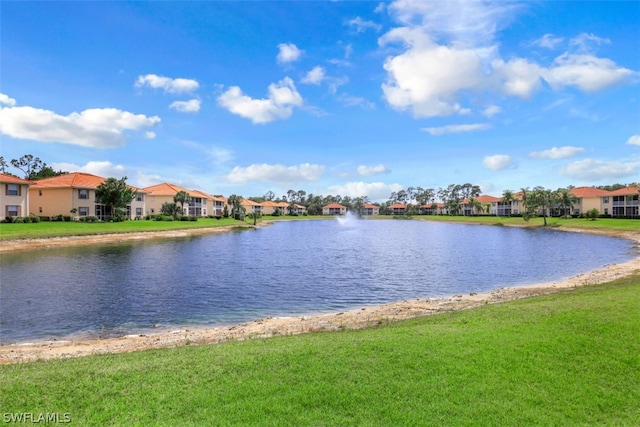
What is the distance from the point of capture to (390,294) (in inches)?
861

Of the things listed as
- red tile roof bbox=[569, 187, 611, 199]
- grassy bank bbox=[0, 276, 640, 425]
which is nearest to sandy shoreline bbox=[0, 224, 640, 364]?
grassy bank bbox=[0, 276, 640, 425]

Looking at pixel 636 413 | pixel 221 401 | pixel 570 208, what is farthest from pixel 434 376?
pixel 570 208

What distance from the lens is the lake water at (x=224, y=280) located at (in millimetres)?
17078

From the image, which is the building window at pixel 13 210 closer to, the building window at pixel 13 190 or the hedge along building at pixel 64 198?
the building window at pixel 13 190

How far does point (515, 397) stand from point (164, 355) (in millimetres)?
7954

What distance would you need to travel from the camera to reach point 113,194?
6612 cm

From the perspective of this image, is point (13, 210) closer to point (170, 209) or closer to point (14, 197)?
point (14, 197)

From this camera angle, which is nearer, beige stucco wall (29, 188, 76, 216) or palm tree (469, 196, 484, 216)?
beige stucco wall (29, 188, 76, 216)

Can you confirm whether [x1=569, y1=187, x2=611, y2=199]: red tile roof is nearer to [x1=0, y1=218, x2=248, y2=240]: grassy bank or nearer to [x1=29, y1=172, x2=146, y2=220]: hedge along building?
[x1=0, y1=218, x2=248, y2=240]: grassy bank

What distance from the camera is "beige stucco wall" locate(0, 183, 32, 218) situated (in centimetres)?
5431

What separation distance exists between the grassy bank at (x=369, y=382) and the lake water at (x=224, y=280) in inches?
319

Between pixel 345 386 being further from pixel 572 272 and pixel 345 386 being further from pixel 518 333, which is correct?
pixel 572 272

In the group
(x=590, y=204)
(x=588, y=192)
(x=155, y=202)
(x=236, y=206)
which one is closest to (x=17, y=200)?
(x=155, y=202)

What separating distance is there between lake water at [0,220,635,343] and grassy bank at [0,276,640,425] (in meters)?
8.11
